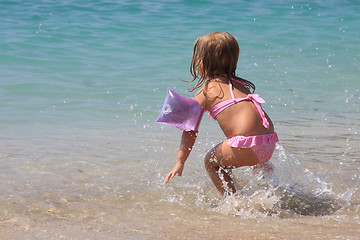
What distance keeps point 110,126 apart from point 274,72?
531cm

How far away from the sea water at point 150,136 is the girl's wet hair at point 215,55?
0.77 m

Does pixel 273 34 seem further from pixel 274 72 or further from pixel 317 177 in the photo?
pixel 317 177

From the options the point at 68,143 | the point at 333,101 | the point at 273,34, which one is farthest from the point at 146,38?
the point at 68,143

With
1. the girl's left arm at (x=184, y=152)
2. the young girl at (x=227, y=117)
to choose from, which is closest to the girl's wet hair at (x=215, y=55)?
the young girl at (x=227, y=117)

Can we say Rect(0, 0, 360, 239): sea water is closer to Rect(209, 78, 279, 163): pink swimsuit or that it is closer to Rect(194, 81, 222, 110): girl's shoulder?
Rect(209, 78, 279, 163): pink swimsuit

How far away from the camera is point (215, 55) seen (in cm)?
340

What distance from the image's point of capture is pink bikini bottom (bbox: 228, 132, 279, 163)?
326 cm

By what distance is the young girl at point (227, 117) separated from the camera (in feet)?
10.8

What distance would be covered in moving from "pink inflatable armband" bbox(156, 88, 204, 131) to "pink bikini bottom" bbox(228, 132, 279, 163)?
0.27m

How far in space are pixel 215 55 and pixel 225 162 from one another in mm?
716

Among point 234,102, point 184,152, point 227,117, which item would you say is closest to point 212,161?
point 184,152

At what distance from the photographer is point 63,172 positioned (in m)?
4.11

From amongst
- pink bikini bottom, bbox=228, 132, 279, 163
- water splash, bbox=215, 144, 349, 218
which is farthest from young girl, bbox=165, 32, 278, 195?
water splash, bbox=215, 144, 349, 218

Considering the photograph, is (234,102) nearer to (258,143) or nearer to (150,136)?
(258,143)
